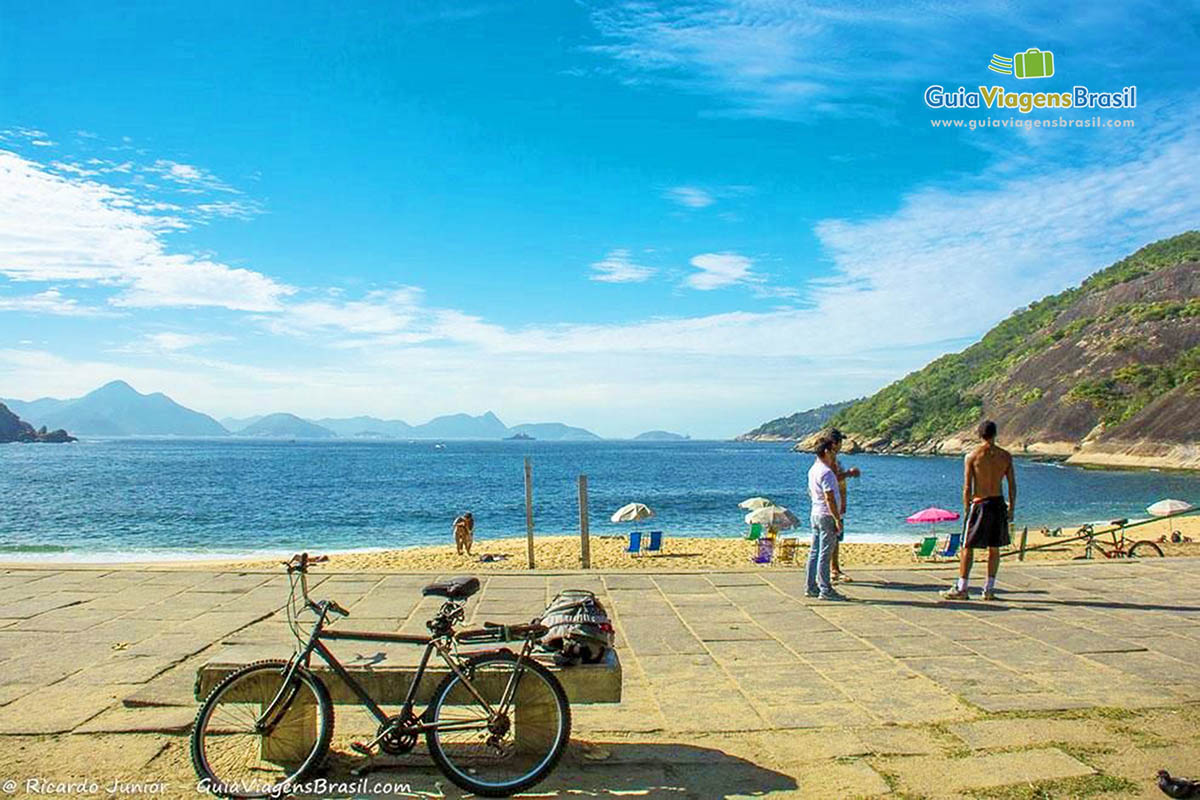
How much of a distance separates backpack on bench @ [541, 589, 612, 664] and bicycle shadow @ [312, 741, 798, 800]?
545 mm

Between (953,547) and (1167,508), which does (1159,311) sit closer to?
(1167,508)

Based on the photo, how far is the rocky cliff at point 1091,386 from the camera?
80.7 meters

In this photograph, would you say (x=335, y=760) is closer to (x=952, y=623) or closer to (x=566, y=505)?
(x=952, y=623)

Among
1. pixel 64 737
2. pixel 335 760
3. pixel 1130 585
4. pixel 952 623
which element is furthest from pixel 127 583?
pixel 1130 585

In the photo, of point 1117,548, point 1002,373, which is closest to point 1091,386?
point 1002,373

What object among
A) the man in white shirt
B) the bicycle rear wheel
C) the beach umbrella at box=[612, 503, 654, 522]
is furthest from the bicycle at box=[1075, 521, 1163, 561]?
the beach umbrella at box=[612, 503, 654, 522]

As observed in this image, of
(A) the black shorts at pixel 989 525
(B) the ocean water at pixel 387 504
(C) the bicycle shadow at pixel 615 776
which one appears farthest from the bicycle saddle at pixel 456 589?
(B) the ocean water at pixel 387 504

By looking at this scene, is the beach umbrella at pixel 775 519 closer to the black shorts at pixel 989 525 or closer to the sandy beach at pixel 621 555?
the sandy beach at pixel 621 555

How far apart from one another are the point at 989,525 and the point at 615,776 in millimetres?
5742

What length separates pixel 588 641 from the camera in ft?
14.1

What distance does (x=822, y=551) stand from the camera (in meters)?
8.71

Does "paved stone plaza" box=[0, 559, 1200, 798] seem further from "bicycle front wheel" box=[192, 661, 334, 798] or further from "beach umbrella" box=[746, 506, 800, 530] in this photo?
"beach umbrella" box=[746, 506, 800, 530]

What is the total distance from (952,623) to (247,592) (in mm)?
7020

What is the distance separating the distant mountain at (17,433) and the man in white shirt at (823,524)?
201m
